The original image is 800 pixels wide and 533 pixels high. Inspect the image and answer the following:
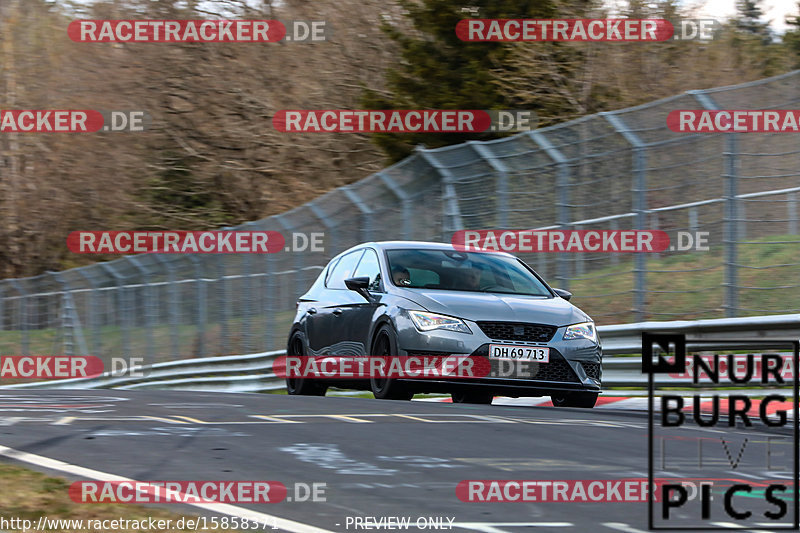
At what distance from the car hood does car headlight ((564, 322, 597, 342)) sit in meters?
0.05

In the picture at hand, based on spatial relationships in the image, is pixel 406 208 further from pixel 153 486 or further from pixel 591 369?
pixel 153 486

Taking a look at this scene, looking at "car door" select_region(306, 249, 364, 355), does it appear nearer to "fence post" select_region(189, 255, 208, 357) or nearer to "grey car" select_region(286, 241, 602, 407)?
"grey car" select_region(286, 241, 602, 407)

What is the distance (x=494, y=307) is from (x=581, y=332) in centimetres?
79

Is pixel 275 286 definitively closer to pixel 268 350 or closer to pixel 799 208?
pixel 268 350

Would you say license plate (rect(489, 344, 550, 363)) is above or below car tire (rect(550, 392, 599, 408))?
above

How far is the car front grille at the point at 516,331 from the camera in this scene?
10.3 metres

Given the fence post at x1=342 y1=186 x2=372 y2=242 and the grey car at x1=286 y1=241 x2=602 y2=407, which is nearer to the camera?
the grey car at x1=286 y1=241 x2=602 y2=407

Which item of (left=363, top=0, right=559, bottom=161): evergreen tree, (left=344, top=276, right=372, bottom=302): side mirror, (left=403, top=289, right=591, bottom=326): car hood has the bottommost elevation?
(left=403, top=289, right=591, bottom=326): car hood

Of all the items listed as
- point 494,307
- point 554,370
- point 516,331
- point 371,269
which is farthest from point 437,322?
point 371,269

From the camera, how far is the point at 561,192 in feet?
47.1

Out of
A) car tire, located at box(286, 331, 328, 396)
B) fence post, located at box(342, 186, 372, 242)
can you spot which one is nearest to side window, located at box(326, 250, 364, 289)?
car tire, located at box(286, 331, 328, 396)

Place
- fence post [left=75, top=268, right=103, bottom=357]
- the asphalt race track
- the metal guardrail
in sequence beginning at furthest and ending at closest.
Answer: fence post [left=75, top=268, right=103, bottom=357]
the metal guardrail
the asphalt race track

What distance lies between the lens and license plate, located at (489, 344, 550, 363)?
1020 centimetres

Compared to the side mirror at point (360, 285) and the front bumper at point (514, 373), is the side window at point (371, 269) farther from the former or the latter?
the front bumper at point (514, 373)
